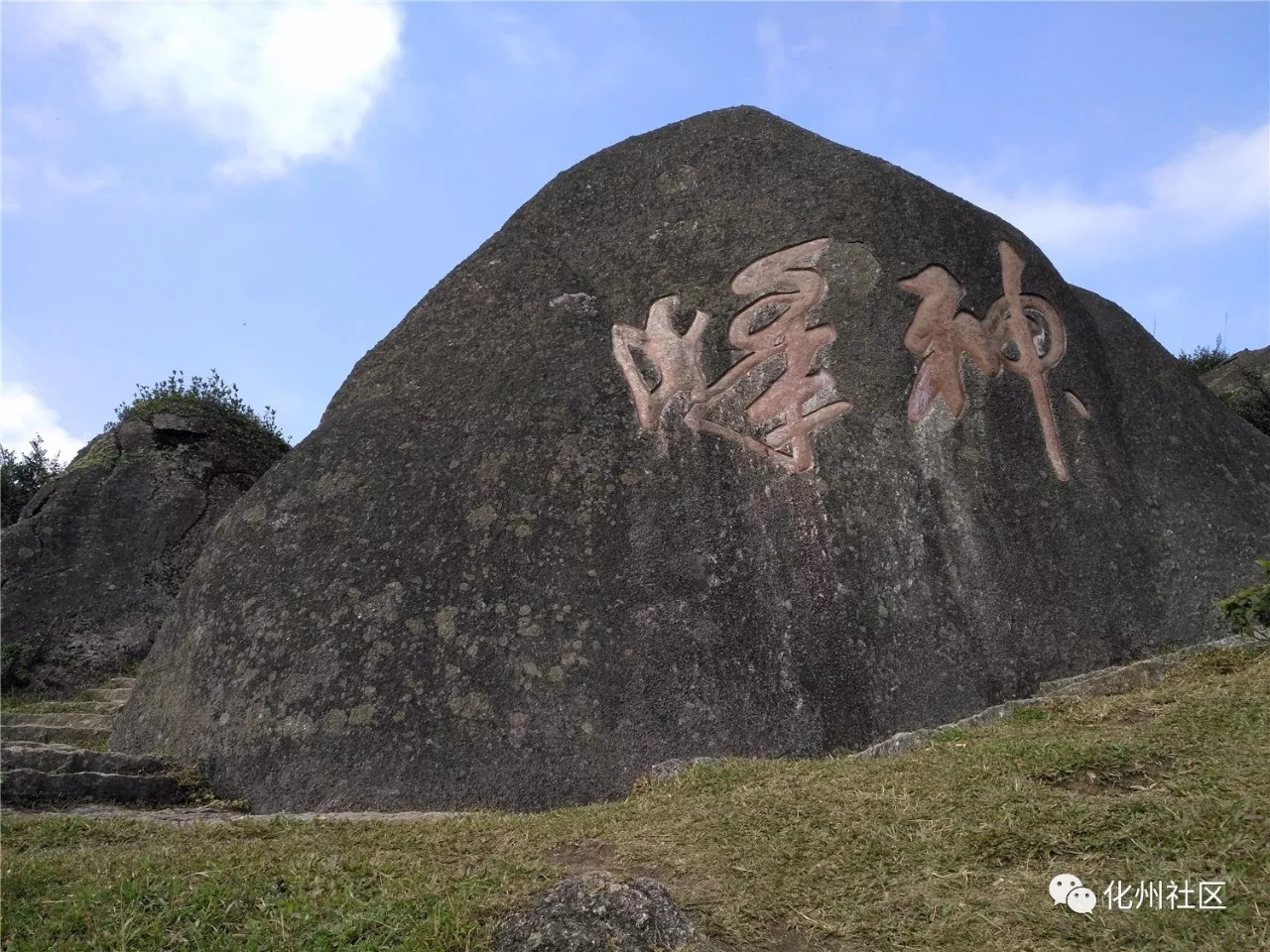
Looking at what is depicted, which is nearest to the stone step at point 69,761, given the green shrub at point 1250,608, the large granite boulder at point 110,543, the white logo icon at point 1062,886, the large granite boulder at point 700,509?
the large granite boulder at point 700,509

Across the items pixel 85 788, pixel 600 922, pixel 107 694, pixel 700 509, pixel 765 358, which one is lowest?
pixel 600 922

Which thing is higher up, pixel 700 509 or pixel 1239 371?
pixel 1239 371

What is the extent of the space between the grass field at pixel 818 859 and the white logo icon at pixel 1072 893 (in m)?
0.04

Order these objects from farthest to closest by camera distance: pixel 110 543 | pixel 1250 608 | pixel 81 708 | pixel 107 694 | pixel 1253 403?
pixel 1253 403
pixel 110 543
pixel 107 694
pixel 81 708
pixel 1250 608

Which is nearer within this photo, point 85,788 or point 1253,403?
point 85,788

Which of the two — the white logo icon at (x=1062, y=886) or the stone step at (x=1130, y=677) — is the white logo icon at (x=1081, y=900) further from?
the stone step at (x=1130, y=677)

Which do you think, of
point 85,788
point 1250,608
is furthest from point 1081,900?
point 85,788

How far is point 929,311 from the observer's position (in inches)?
387

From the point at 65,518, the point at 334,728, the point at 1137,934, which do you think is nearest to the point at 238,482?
the point at 65,518

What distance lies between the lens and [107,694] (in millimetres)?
12906

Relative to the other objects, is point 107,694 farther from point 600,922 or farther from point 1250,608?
point 1250,608

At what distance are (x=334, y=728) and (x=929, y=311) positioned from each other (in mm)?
6379

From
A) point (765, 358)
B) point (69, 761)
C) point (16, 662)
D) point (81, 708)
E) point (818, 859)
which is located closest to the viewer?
point (818, 859)

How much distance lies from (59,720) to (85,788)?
15.3 feet
